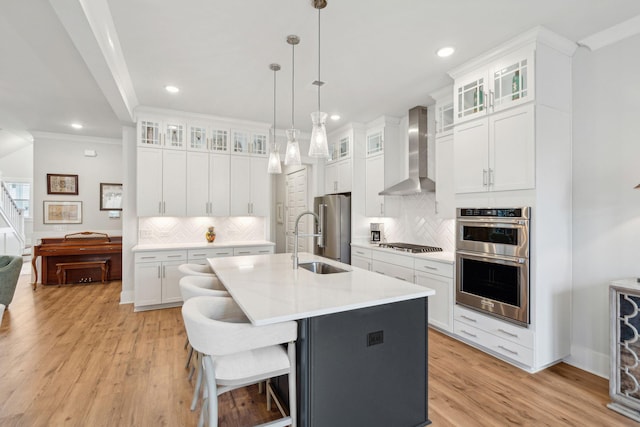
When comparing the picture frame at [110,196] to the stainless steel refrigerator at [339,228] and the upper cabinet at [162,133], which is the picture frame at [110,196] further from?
the stainless steel refrigerator at [339,228]

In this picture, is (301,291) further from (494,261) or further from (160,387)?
(494,261)

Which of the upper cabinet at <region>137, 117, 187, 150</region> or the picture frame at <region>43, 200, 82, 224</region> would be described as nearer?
the upper cabinet at <region>137, 117, 187, 150</region>

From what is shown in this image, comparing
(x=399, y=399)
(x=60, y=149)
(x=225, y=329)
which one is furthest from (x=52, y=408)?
(x=60, y=149)

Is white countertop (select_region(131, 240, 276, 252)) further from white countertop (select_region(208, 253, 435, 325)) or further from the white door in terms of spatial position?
white countertop (select_region(208, 253, 435, 325))

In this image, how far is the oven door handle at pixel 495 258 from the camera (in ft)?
8.75

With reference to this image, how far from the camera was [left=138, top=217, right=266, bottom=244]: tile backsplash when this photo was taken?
4852 millimetres

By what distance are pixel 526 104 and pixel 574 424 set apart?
2326 mm

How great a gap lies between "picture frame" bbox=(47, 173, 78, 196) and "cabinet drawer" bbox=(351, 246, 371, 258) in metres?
5.81

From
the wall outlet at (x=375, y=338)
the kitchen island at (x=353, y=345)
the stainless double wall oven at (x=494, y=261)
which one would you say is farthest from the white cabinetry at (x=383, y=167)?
the wall outlet at (x=375, y=338)

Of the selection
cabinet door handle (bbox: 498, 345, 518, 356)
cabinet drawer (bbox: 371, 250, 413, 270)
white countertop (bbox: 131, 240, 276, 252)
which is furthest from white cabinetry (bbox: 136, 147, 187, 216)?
cabinet door handle (bbox: 498, 345, 518, 356)

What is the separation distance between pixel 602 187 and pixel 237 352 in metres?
3.07

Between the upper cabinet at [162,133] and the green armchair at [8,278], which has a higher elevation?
the upper cabinet at [162,133]

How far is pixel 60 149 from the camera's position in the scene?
6.36 m

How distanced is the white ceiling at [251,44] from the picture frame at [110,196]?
8.55 ft
